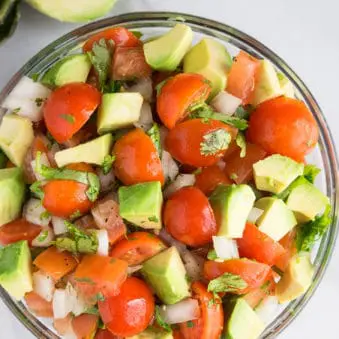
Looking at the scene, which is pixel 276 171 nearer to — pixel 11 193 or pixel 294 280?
pixel 294 280

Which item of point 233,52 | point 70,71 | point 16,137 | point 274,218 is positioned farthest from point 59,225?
point 233,52

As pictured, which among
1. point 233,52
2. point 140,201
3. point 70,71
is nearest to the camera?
point 140,201

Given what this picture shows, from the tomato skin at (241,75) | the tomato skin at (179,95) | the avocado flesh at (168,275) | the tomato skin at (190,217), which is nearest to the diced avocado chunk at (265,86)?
the tomato skin at (241,75)

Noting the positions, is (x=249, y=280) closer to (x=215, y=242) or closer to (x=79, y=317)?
(x=215, y=242)

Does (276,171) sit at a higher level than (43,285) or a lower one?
higher

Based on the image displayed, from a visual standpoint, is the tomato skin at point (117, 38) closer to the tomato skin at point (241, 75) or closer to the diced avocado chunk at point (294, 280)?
the tomato skin at point (241, 75)

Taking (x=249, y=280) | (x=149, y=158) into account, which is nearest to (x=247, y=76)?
(x=149, y=158)

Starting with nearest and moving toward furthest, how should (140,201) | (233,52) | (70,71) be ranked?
1. (140,201)
2. (70,71)
3. (233,52)
